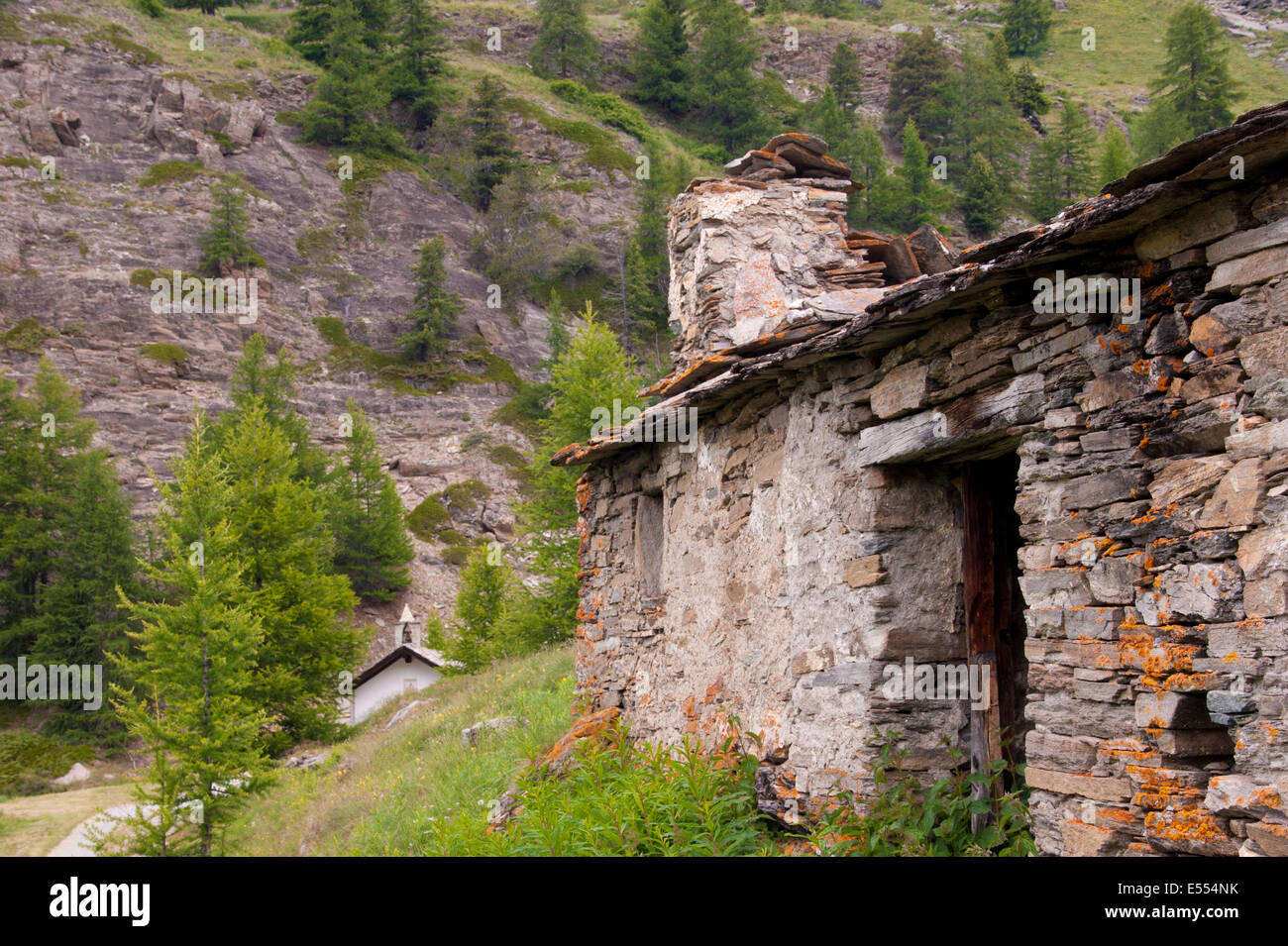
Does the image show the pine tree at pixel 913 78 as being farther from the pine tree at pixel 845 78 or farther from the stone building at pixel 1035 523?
the stone building at pixel 1035 523

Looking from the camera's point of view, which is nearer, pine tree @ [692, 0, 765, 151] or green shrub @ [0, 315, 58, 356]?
Answer: green shrub @ [0, 315, 58, 356]

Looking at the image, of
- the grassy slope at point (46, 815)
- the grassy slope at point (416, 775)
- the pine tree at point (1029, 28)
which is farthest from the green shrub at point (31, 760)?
the pine tree at point (1029, 28)

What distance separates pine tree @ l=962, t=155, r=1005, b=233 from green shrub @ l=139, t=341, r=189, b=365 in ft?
130

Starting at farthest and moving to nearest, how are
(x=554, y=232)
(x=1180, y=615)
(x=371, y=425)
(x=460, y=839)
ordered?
(x=554, y=232)
(x=371, y=425)
(x=460, y=839)
(x=1180, y=615)

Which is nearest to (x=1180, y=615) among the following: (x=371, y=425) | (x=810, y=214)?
(x=810, y=214)

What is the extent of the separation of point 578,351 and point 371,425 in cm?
2231

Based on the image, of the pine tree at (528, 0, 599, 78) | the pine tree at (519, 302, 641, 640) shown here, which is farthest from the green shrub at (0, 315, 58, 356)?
the pine tree at (528, 0, 599, 78)

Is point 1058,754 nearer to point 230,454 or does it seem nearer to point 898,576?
point 898,576

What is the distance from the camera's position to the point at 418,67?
60094 millimetres

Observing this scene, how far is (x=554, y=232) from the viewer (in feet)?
170

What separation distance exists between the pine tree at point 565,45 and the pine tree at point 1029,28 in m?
39.6

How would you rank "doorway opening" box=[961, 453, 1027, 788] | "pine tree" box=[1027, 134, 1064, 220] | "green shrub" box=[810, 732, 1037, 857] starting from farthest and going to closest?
"pine tree" box=[1027, 134, 1064, 220] → "doorway opening" box=[961, 453, 1027, 788] → "green shrub" box=[810, 732, 1037, 857]

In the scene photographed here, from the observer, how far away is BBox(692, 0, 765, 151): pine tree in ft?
209

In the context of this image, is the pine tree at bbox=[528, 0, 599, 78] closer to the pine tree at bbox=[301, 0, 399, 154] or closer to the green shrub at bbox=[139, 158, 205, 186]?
the pine tree at bbox=[301, 0, 399, 154]
